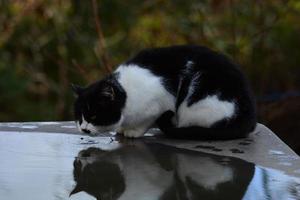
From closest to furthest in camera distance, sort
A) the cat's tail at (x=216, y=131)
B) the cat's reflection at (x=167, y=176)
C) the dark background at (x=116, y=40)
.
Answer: the cat's reflection at (x=167, y=176)
the cat's tail at (x=216, y=131)
the dark background at (x=116, y=40)

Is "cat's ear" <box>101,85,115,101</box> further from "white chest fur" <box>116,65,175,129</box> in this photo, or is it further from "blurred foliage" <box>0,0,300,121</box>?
"blurred foliage" <box>0,0,300,121</box>

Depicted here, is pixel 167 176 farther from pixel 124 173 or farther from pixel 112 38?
pixel 112 38

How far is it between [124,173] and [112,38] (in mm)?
3578

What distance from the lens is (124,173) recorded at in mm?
1999

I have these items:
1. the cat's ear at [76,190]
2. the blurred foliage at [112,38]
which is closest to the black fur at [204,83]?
the cat's ear at [76,190]

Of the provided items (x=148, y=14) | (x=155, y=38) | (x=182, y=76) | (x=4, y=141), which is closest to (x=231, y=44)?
(x=155, y=38)

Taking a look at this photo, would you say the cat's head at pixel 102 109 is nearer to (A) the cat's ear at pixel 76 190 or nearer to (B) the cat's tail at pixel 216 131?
(B) the cat's tail at pixel 216 131

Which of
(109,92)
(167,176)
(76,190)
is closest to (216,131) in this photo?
(109,92)

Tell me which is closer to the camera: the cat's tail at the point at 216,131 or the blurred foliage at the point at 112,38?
the cat's tail at the point at 216,131

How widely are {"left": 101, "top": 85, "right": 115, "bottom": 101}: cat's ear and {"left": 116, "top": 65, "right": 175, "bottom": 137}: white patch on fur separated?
0.05m

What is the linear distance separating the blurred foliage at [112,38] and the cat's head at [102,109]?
1.93 m

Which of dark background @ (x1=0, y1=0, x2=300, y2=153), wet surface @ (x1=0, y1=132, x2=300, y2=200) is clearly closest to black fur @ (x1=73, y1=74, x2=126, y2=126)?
wet surface @ (x1=0, y1=132, x2=300, y2=200)

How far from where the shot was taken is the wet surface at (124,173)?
1.75 meters

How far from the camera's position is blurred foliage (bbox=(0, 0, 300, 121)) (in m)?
4.67
